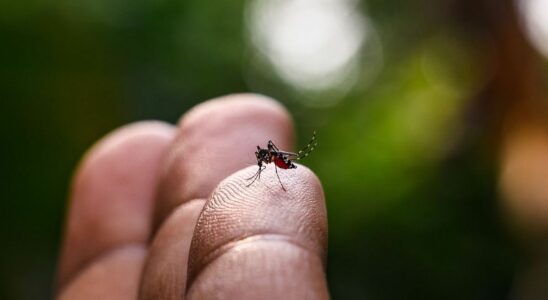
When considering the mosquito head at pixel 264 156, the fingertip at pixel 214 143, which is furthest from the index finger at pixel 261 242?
the fingertip at pixel 214 143

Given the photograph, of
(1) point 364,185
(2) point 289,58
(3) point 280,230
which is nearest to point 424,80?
(2) point 289,58

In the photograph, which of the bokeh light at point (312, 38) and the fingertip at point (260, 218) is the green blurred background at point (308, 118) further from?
the fingertip at point (260, 218)

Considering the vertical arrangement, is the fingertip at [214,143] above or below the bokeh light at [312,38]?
below

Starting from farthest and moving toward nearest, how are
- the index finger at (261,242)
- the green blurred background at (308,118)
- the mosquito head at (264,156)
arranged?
the green blurred background at (308,118) < the mosquito head at (264,156) < the index finger at (261,242)

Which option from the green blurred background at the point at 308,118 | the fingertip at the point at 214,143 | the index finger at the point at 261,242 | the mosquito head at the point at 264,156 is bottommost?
the index finger at the point at 261,242

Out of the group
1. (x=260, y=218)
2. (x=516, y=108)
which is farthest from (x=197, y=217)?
(x=516, y=108)

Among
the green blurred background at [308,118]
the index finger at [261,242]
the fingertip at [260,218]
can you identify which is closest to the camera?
the index finger at [261,242]

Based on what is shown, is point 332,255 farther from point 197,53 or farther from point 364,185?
point 197,53

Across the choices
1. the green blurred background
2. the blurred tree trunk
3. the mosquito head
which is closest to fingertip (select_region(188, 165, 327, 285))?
the mosquito head
